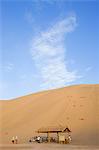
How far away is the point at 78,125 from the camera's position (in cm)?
4369

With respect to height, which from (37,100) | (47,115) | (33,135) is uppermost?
(37,100)

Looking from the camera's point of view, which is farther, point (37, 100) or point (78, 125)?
point (37, 100)

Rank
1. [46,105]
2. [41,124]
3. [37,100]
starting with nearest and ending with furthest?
[41,124], [46,105], [37,100]

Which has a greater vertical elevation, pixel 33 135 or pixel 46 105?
pixel 46 105

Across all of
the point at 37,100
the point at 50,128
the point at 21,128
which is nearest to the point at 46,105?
→ the point at 37,100

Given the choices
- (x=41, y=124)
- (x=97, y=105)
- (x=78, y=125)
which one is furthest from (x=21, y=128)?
(x=97, y=105)

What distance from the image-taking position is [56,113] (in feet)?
161

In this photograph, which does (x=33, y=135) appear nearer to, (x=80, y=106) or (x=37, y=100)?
(x=80, y=106)

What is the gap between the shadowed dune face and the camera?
42.4 m

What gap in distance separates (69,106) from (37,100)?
32.7 feet

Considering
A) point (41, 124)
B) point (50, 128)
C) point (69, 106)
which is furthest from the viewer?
point (69, 106)

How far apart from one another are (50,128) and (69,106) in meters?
13.5

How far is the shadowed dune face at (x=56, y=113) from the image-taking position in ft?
139

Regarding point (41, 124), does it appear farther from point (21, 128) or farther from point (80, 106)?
point (80, 106)
